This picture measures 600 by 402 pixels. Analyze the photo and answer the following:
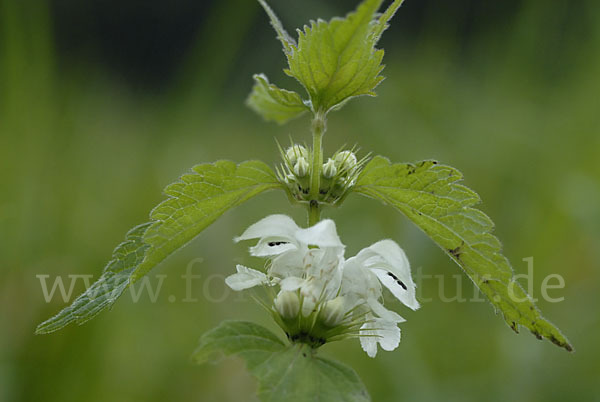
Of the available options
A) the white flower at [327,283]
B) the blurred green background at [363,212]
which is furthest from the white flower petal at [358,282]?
the blurred green background at [363,212]

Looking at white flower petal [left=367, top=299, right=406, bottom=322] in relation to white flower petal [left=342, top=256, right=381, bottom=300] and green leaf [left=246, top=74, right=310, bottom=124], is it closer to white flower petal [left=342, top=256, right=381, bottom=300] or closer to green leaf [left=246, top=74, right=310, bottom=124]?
white flower petal [left=342, top=256, right=381, bottom=300]

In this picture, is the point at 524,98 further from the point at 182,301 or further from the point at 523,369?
the point at 182,301

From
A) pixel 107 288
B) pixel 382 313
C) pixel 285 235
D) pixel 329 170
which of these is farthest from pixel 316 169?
pixel 107 288

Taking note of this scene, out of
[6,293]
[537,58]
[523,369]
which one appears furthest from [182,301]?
[537,58]

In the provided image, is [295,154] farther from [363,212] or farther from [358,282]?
[363,212]

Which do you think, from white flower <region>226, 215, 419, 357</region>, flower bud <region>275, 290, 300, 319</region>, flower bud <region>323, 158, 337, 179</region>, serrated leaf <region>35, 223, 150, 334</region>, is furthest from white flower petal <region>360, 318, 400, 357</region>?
serrated leaf <region>35, 223, 150, 334</region>
